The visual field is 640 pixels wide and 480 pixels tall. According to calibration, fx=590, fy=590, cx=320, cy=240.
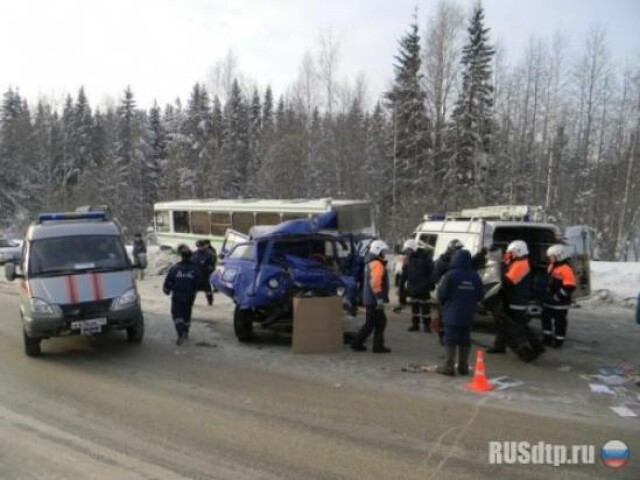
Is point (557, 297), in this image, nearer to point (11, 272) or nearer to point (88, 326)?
point (88, 326)

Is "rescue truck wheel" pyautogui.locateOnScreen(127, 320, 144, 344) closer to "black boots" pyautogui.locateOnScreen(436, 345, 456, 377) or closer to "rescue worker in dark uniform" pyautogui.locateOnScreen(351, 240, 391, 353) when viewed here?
"rescue worker in dark uniform" pyautogui.locateOnScreen(351, 240, 391, 353)

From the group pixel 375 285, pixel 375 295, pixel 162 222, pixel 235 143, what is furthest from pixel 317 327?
pixel 235 143

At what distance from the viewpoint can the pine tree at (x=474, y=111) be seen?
37.6 meters

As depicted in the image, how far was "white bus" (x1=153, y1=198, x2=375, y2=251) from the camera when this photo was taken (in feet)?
71.5

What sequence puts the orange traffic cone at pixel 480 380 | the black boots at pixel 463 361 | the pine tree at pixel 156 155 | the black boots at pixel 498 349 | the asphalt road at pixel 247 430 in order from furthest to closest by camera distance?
the pine tree at pixel 156 155, the black boots at pixel 498 349, the black boots at pixel 463 361, the orange traffic cone at pixel 480 380, the asphalt road at pixel 247 430

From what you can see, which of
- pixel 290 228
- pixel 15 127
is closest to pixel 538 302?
pixel 290 228

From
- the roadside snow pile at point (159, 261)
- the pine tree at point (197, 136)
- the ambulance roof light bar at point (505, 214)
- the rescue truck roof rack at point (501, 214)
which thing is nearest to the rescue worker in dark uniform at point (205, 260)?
the rescue truck roof rack at point (501, 214)

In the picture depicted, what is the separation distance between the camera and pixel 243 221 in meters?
24.9

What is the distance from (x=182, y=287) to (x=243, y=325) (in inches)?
51.1

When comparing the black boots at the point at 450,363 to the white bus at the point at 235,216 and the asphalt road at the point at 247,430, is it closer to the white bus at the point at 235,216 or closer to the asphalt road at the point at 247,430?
the asphalt road at the point at 247,430

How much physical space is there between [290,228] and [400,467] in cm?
624

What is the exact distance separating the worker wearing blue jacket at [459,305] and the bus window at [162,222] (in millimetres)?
23718

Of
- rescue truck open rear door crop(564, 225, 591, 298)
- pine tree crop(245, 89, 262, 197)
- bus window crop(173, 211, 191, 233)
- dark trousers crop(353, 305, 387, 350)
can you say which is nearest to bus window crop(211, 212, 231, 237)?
bus window crop(173, 211, 191, 233)

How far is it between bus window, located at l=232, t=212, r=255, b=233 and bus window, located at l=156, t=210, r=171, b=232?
6070 mm
